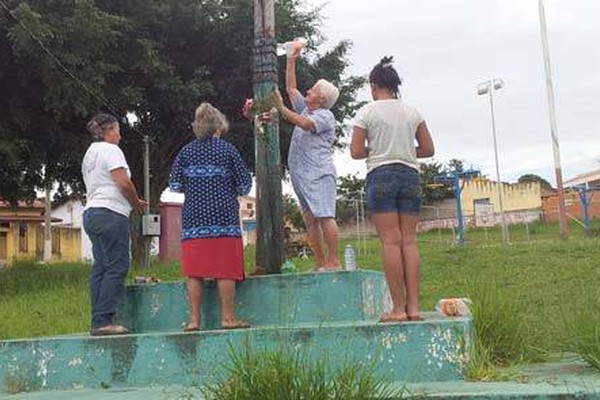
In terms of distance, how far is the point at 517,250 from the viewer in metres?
16.4

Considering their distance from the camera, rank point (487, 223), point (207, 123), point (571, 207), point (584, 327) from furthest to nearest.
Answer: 1. point (571, 207)
2. point (487, 223)
3. point (207, 123)
4. point (584, 327)

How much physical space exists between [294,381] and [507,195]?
43348mm

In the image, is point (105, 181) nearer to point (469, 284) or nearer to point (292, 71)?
point (292, 71)

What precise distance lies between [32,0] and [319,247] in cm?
989

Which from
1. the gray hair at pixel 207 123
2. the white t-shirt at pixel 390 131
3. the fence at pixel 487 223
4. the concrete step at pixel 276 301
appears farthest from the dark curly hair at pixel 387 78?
the fence at pixel 487 223

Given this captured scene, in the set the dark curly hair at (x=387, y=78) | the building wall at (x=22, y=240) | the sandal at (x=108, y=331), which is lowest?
the sandal at (x=108, y=331)

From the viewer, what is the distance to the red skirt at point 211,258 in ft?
17.7

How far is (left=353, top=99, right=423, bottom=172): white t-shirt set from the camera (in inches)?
196

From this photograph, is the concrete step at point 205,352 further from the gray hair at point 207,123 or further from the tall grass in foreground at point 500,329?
the gray hair at point 207,123

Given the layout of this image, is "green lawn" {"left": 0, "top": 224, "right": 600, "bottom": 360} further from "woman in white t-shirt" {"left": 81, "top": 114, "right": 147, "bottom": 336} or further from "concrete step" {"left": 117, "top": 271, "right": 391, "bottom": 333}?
"woman in white t-shirt" {"left": 81, "top": 114, "right": 147, "bottom": 336}

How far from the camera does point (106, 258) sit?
5.74 meters

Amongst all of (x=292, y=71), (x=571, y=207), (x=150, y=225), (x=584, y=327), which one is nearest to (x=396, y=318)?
(x=584, y=327)

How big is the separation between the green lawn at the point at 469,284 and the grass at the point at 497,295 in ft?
0.04

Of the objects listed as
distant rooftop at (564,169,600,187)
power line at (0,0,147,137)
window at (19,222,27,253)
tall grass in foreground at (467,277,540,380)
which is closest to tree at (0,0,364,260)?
power line at (0,0,147,137)
